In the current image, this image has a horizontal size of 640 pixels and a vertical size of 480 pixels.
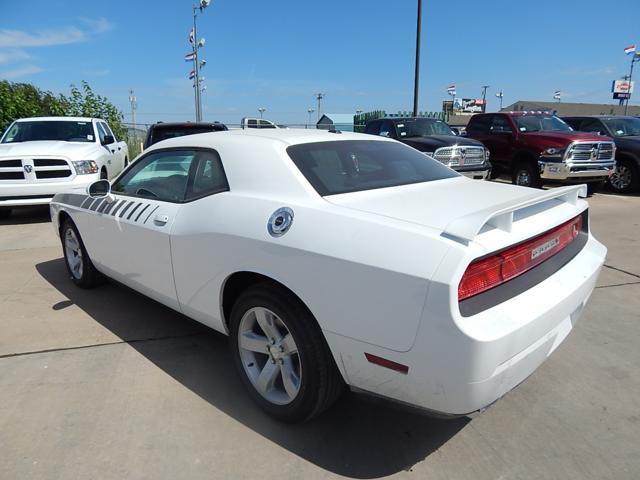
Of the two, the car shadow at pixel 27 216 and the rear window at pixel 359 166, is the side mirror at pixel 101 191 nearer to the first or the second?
the rear window at pixel 359 166

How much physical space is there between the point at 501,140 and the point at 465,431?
1021cm

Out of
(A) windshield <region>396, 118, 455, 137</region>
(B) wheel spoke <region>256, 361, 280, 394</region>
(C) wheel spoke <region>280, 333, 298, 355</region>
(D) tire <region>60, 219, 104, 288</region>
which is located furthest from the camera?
(A) windshield <region>396, 118, 455, 137</region>

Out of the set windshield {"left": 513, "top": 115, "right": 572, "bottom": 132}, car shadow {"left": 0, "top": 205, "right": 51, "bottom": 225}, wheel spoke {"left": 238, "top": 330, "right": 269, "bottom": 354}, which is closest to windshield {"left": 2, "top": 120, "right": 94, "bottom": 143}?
car shadow {"left": 0, "top": 205, "right": 51, "bottom": 225}

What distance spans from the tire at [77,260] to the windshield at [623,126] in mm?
12370

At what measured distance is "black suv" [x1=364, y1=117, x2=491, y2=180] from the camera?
9738mm

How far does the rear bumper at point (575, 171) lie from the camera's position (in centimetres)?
999

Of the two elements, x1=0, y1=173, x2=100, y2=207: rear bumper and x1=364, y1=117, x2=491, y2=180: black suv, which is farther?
x1=364, y1=117, x2=491, y2=180: black suv

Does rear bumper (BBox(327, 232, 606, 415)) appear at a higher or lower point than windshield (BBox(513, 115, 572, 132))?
lower

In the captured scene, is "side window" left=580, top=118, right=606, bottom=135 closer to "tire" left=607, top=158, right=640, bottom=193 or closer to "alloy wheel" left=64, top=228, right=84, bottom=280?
"tire" left=607, top=158, right=640, bottom=193

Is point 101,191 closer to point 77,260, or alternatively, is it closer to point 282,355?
point 77,260

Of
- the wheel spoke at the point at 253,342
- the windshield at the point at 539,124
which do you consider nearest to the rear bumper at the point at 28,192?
the wheel spoke at the point at 253,342

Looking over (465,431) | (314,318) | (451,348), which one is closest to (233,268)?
(314,318)

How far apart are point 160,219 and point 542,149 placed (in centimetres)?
935

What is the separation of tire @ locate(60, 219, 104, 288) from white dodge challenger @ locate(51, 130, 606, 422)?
1132mm
